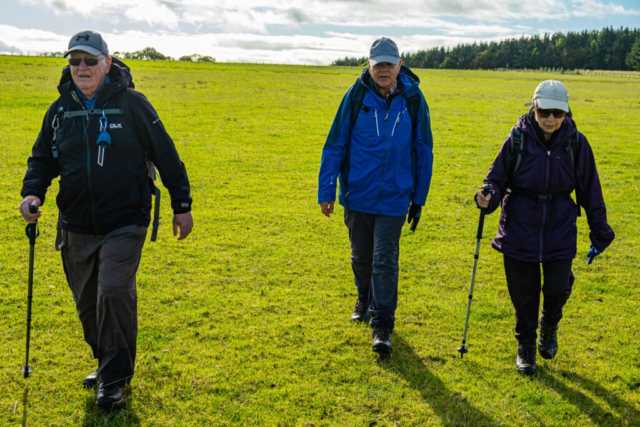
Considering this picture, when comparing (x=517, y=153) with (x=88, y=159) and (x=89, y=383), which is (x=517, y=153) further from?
(x=89, y=383)

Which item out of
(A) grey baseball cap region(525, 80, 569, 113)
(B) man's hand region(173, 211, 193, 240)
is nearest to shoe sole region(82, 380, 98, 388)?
(B) man's hand region(173, 211, 193, 240)

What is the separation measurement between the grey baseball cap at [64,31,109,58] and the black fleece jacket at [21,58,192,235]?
208 millimetres

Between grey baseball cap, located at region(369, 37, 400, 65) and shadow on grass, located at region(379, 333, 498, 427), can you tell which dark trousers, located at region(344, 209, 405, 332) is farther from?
grey baseball cap, located at region(369, 37, 400, 65)

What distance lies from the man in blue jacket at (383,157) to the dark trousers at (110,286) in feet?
7.91

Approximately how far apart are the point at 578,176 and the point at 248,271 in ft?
17.0

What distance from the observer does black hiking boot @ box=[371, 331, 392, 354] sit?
6.05 metres

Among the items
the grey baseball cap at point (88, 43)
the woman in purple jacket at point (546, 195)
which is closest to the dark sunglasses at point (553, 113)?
the woman in purple jacket at point (546, 195)

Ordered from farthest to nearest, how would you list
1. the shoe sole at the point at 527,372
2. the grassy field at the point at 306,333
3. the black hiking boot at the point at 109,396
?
1. the shoe sole at the point at 527,372
2. the grassy field at the point at 306,333
3. the black hiking boot at the point at 109,396

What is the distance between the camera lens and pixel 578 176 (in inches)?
216

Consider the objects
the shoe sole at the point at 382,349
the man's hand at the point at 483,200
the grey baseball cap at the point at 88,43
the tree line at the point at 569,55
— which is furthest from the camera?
the tree line at the point at 569,55

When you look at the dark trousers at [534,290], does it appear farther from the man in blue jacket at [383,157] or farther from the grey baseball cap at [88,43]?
the grey baseball cap at [88,43]

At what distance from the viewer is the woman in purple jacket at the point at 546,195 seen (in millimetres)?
5418

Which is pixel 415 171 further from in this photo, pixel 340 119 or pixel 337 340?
pixel 337 340

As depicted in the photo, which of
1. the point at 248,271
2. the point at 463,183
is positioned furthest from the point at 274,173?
the point at 248,271
